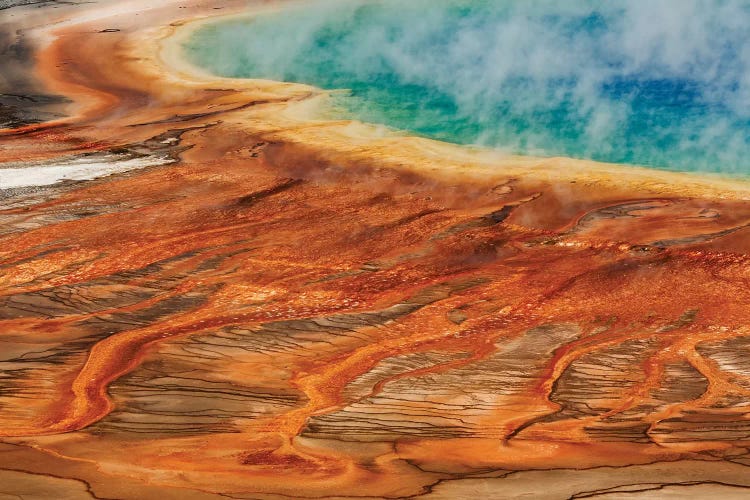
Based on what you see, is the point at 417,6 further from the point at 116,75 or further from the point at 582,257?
the point at 582,257

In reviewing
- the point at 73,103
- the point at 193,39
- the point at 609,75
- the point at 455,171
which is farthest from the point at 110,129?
the point at 609,75

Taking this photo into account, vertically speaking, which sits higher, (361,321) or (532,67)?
(532,67)

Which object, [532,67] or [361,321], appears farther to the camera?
[532,67]

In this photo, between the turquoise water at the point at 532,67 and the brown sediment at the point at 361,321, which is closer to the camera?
the brown sediment at the point at 361,321

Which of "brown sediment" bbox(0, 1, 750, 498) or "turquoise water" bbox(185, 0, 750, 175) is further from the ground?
"turquoise water" bbox(185, 0, 750, 175)

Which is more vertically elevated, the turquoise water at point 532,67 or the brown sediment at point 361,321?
the turquoise water at point 532,67
